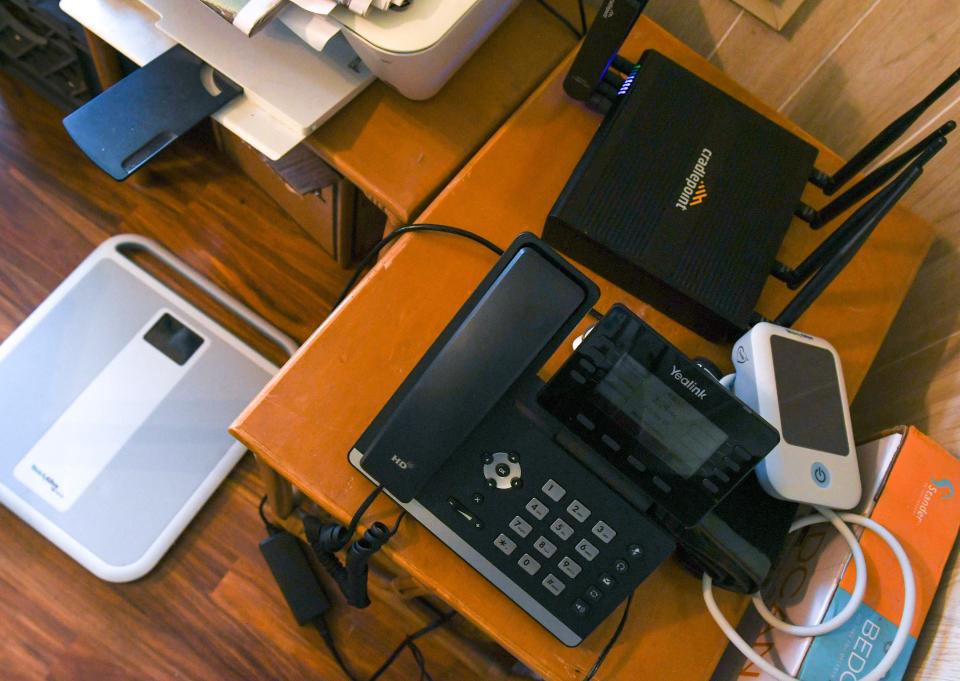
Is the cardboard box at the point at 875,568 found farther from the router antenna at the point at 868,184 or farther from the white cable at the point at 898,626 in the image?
the router antenna at the point at 868,184

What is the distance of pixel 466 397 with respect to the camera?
604 mm

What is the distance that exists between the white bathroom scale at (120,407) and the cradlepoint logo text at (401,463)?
729 millimetres

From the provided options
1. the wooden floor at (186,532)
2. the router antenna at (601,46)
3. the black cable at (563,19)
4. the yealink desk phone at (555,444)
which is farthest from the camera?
the wooden floor at (186,532)

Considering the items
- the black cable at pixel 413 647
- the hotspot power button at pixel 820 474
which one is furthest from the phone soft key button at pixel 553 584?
the black cable at pixel 413 647

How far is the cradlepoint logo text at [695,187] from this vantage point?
771 mm

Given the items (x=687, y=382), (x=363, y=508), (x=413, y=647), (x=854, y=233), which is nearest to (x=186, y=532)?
(x=413, y=647)

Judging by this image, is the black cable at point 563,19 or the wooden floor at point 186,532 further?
the wooden floor at point 186,532

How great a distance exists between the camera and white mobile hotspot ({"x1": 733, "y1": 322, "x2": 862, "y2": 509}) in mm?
688

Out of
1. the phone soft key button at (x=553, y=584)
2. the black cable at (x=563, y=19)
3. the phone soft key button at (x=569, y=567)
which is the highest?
the black cable at (x=563, y=19)

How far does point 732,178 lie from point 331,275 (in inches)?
32.5

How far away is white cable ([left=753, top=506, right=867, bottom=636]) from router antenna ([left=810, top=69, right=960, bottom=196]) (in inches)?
15.9

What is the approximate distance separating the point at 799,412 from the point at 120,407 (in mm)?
1085

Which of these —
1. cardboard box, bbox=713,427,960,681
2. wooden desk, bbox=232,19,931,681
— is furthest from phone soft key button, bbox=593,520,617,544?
cardboard box, bbox=713,427,960,681

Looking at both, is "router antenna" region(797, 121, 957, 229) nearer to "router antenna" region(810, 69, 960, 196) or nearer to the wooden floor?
"router antenna" region(810, 69, 960, 196)
